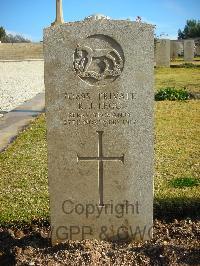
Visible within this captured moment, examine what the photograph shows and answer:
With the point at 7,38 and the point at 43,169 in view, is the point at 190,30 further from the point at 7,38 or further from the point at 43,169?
the point at 43,169

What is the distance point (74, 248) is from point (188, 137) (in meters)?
4.88

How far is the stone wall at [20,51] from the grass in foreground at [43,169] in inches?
1868

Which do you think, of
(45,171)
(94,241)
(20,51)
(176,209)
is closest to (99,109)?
(94,241)

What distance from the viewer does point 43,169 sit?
248 inches

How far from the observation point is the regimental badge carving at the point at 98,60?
3.48 meters

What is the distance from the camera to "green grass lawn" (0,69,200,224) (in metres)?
4.80

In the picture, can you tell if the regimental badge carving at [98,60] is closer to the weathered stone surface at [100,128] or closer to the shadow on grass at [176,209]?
the weathered stone surface at [100,128]

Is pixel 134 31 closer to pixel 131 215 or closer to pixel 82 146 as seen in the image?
pixel 82 146

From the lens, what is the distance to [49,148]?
3.68 m

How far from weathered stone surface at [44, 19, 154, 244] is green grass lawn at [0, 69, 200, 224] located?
0.91 meters

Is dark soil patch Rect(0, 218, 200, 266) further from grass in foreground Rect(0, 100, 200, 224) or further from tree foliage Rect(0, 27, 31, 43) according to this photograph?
tree foliage Rect(0, 27, 31, 43)

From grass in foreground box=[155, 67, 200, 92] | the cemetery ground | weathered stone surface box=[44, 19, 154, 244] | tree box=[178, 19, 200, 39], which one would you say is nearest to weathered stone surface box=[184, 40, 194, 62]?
grass in foreground box=[155, 67, 200, 92]

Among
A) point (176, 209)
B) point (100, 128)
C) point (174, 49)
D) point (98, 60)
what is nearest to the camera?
point (98, 60)

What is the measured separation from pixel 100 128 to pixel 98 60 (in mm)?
546
